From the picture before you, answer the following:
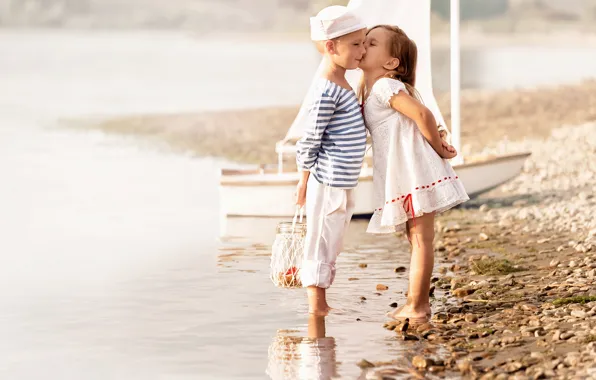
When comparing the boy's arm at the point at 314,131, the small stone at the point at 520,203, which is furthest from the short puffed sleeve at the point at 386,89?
the small stone at the point at 520,203

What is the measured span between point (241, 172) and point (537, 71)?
31042 millimetres

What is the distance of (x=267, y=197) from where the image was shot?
14.2 meters

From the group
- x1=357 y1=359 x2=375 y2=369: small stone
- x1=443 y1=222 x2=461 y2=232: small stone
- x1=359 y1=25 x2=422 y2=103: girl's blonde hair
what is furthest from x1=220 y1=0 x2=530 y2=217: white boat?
x1=357 y1=359 x2=375 y2=369: small stone

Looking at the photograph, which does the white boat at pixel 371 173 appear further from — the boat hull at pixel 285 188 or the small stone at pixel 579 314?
the small stone at pixel 579 314

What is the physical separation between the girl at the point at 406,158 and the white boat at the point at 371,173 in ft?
15.0

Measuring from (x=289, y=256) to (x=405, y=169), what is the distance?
44.6 inches

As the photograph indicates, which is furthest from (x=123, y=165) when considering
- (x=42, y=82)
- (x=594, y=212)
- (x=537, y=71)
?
(x=42, y=82)

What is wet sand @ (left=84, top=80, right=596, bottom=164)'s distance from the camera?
81.9 ft

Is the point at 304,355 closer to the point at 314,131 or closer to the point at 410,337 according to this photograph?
the point at 410,337

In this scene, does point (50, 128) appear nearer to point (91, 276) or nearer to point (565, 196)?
point (565, 196)

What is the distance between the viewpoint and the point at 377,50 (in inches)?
335

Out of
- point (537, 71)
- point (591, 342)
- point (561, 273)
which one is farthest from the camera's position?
point (537, 71)

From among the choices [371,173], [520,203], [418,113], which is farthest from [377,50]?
[520,203]

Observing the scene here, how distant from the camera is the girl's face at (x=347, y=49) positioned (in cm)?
841
